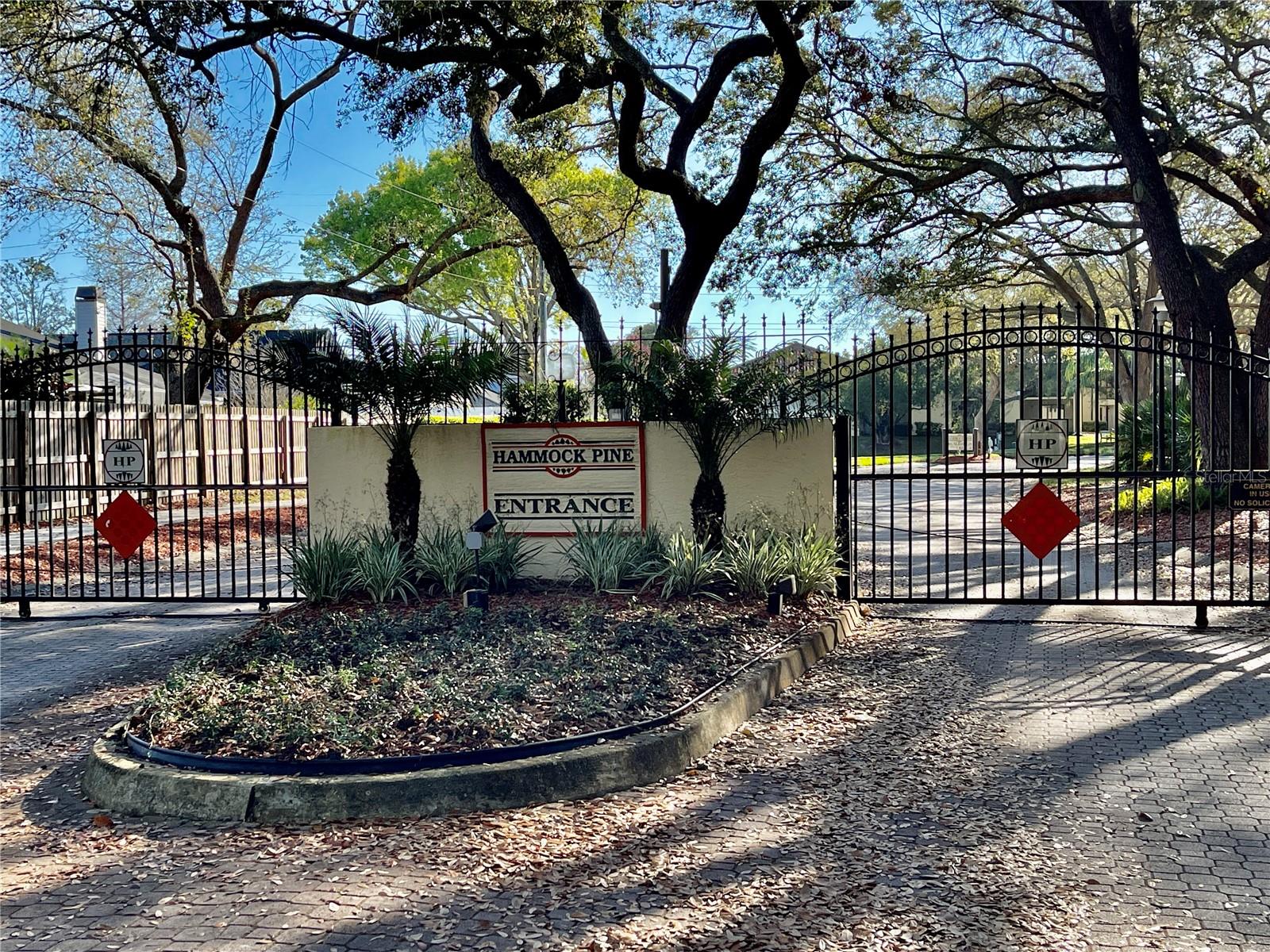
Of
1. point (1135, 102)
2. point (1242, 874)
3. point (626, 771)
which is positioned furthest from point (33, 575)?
point (1135, 102)

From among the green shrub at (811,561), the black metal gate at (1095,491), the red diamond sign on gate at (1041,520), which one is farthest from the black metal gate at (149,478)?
the red diamond sign on gate at (1041,520)

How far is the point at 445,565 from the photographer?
378 inches

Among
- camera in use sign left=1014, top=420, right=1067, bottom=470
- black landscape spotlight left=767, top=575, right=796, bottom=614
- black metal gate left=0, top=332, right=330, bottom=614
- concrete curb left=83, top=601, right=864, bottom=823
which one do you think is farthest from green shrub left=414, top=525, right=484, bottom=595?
camera in use sign left=1014, top=420, right=1067, bottom=470

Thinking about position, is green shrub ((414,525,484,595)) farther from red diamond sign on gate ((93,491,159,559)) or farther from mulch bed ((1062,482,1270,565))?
mulch bed ((1062,482,1270,565))

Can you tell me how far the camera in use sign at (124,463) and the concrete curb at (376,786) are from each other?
575 cm

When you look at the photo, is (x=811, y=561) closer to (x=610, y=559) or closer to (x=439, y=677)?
(x=610, y=559)

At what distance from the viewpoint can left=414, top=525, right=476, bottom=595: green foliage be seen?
31.4 ft

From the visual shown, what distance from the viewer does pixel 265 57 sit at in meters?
13.6

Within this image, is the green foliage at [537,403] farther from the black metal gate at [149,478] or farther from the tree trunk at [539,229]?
the black metal gate at [149,478]

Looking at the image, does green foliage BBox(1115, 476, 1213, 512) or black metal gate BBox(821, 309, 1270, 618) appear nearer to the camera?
black metal gate BBox(821, 309, 1270, 618)

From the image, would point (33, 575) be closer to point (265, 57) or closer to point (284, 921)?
point (265, 57)

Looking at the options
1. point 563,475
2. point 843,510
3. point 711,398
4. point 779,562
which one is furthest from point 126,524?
point 843,510

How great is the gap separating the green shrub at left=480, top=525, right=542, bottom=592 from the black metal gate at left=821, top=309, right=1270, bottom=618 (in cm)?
302

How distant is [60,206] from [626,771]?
64.6 ft
